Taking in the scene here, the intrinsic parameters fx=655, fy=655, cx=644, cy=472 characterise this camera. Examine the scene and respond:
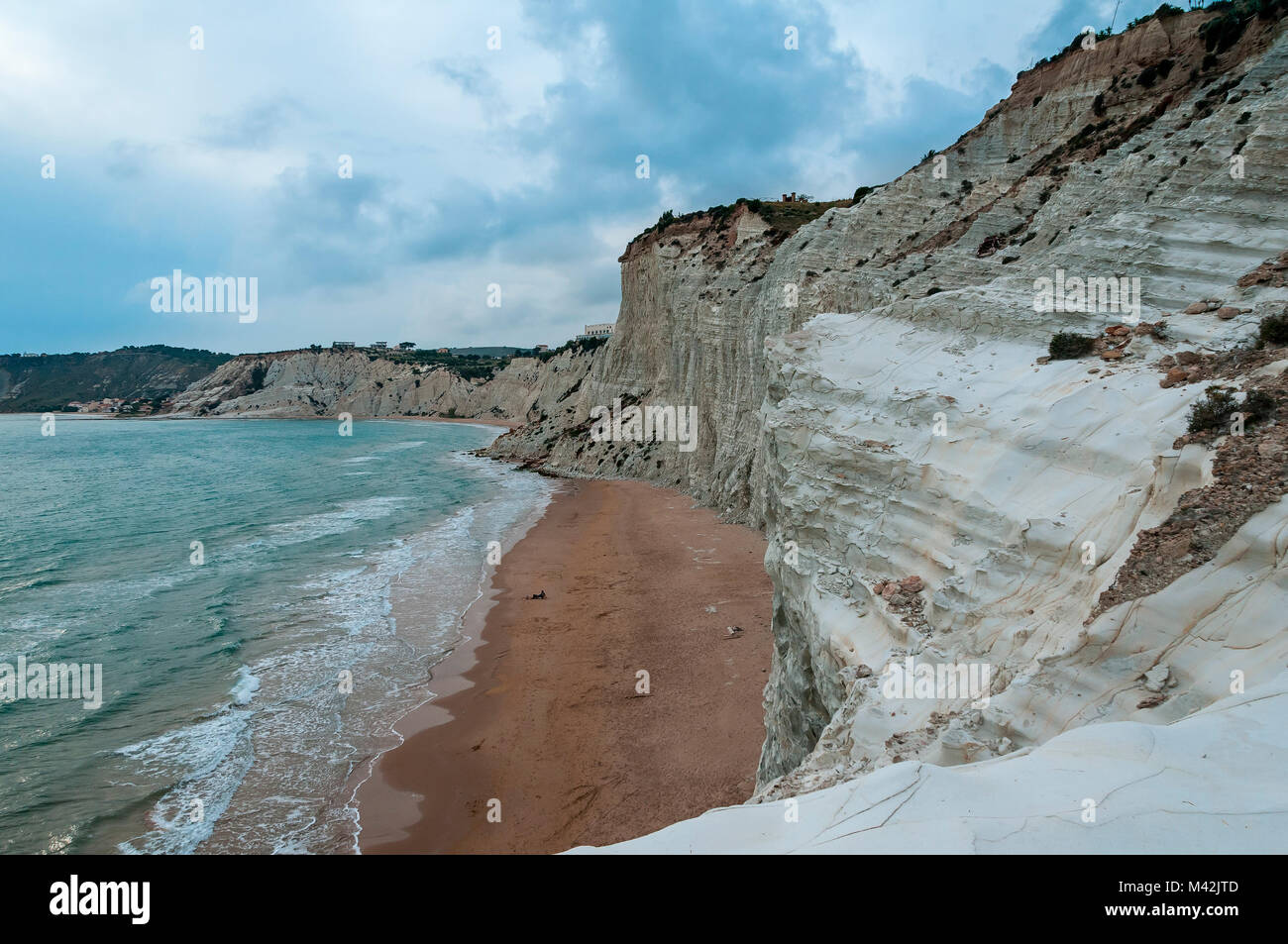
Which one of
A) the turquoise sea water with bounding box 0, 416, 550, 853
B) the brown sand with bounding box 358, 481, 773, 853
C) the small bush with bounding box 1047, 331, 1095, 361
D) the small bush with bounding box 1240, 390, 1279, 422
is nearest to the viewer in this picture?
the small bush with bounding box 1240, 390, 1279, 422

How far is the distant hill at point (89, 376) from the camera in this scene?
17275 centimetres

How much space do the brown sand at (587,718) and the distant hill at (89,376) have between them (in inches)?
7651

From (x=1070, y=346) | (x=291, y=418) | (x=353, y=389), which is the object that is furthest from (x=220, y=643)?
(x=291, y=418)

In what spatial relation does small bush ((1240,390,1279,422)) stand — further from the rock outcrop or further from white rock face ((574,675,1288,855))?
white rock face ((574,675,1288,855))

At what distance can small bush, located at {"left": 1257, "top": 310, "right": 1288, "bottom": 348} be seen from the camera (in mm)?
7491

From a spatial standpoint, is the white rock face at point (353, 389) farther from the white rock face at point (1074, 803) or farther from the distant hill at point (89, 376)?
the white rock face at point (1074, 803)

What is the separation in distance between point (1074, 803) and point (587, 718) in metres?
11.1

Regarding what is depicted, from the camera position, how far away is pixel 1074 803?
3182mm

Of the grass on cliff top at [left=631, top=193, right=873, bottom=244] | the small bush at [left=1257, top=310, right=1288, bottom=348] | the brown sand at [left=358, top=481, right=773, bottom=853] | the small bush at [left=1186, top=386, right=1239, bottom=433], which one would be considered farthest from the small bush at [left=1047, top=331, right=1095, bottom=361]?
the grass on cliff top at [left=631, top=193, right=873, bottom=244]

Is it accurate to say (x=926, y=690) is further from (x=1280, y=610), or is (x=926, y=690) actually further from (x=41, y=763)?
(x=41, y=763)

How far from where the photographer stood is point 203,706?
14.0 meters

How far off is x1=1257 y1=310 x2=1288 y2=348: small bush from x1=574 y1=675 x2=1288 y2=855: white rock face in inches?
228

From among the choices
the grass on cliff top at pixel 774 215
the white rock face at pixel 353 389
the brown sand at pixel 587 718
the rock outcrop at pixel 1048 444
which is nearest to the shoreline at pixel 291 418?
the white rock face at pixel 353 389

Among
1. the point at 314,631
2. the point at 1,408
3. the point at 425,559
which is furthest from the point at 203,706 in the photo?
the point at 1,408
